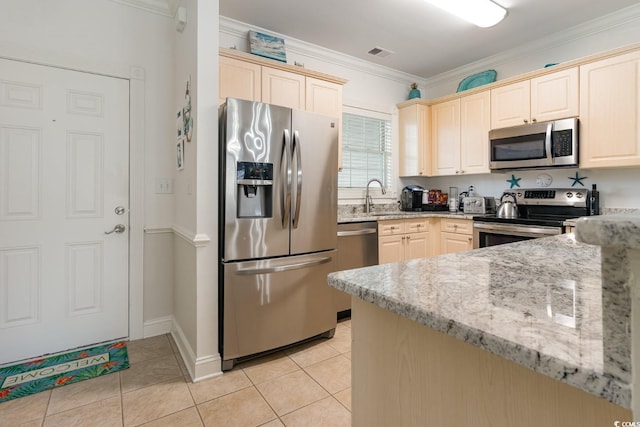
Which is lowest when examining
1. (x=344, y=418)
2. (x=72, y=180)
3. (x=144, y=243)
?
(x=344, y=418)

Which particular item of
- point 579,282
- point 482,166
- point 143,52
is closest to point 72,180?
point 143,52

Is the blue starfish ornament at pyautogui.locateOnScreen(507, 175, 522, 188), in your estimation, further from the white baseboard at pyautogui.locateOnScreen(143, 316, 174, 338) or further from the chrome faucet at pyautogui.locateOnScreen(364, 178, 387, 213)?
the white baseboard at pyautogui.locateOnScreen(143, 316, 174, 338)

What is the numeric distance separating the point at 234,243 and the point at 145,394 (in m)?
1.00

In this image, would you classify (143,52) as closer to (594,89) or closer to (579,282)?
(579,282)

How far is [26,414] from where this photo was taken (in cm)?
171

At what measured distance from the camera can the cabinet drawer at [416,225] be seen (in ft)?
11.4

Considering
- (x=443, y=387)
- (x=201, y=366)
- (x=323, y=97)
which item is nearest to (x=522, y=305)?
(x=443, y=387)

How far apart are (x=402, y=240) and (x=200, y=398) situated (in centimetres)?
234

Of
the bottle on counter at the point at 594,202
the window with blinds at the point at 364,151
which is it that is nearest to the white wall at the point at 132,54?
the window with blinds at the point at 364,151

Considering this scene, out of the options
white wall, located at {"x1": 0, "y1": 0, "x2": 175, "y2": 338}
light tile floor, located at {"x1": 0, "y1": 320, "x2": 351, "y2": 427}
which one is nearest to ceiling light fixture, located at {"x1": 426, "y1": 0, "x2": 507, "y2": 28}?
white wall, located at {"x1": 0, "y1": 0, "x2": 175, "y2": 338}

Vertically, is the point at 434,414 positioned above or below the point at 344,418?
above

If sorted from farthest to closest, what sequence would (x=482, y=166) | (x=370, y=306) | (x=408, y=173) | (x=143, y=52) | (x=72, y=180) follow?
(x=408, y=173) → (x=482, y=166) → (x=143, y=52) → (x=72, y=180) → (x=370, y=306)

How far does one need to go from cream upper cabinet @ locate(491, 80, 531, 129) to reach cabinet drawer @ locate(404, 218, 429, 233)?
125 cm

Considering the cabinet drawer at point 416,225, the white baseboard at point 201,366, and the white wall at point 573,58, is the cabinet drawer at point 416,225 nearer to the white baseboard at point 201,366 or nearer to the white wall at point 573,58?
the white wall at point 573,58
